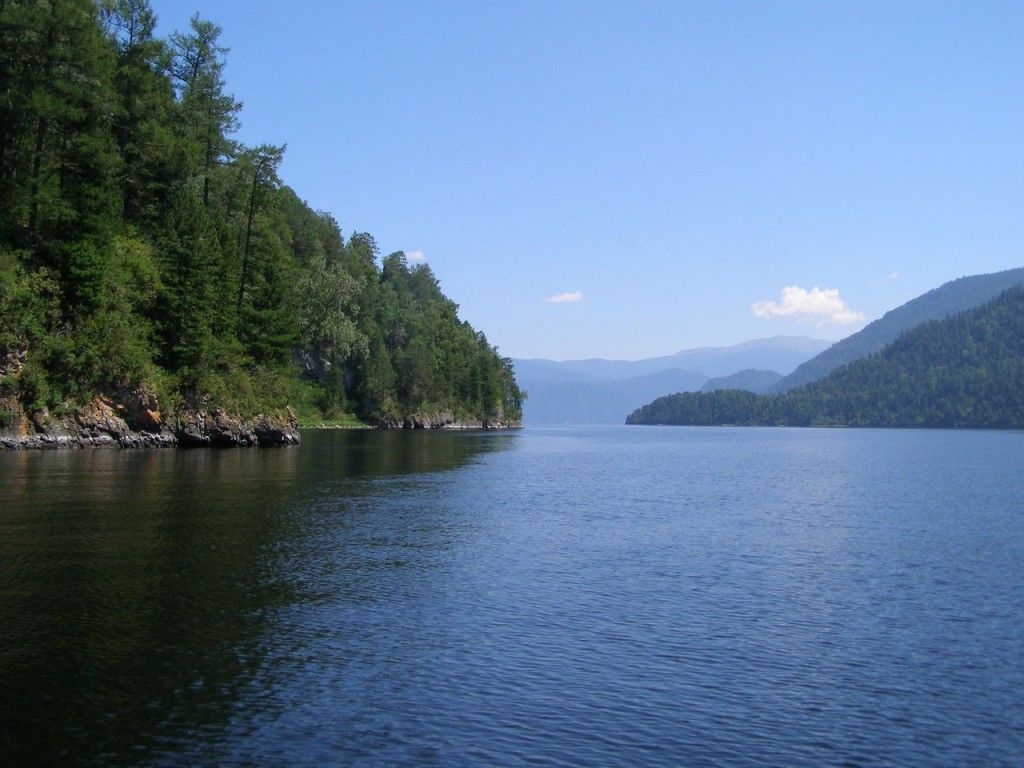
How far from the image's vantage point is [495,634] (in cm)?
1931

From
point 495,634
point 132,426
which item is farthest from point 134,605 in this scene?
point 132,426

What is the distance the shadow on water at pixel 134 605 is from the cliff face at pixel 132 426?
1923cm

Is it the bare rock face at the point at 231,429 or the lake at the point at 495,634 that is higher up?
the bare rock face at the point at 231,429

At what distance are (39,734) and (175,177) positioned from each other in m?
81.0

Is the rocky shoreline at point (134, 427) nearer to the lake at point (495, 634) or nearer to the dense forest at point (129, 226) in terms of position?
the dense forest at point (129, 226)

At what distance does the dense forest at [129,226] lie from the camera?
6462 cm

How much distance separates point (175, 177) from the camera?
84812 mm

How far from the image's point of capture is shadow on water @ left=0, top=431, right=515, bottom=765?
1347 centimetres

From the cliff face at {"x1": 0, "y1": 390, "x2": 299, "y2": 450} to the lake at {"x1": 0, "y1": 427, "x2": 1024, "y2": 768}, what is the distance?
2702cm

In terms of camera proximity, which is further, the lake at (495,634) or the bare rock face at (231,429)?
the bare rock face at (231,429)

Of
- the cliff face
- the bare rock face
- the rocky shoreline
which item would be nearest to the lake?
the cliff face

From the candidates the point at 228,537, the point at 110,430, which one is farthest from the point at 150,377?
the point at 228,537

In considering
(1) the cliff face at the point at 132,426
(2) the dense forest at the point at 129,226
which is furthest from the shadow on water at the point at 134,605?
(2) the dense forest at the point at 129,226

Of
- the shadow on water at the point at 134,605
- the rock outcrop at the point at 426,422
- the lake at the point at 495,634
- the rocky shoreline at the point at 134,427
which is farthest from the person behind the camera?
the rock outcrop at the point at 426,422
